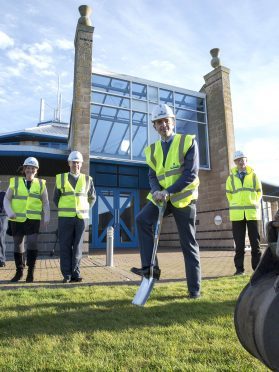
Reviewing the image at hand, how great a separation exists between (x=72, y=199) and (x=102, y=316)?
2.91 m

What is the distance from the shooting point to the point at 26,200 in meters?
5.81

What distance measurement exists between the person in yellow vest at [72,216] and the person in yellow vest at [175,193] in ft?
6.29

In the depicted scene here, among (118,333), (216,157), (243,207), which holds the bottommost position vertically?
(118,333)

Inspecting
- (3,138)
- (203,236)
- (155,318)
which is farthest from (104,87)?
(3,138)

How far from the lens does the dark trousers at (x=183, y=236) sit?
3957 mm

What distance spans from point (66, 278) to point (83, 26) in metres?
9.23

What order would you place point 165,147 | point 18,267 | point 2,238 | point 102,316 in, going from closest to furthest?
point 102,316 → point 165,147 → point 18,267 → point 2,238

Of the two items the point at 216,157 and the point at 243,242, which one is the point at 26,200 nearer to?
the point at 243,242

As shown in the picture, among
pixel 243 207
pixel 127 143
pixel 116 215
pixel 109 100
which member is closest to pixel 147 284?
pixel 243 207

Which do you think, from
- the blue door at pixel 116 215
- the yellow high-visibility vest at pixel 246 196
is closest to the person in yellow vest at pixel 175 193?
the yellow high-visibility vest at pixel 246 196

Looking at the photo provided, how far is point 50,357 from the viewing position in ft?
7.03

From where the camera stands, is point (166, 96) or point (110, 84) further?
point (166, 96)

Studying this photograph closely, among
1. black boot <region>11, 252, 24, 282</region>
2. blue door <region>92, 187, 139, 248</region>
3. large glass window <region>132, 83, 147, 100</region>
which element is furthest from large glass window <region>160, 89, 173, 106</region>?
black boot <region>11, 252, 24, 282</region>

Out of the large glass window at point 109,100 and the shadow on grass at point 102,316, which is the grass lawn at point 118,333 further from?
the large glass window at point 109,100
